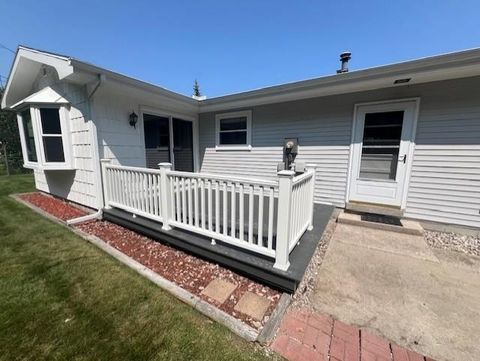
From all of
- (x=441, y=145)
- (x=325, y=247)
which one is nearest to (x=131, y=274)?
(x=325, y=247)

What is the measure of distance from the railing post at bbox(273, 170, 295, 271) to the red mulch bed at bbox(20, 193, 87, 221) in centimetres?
455

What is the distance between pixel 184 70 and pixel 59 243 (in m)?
11.4

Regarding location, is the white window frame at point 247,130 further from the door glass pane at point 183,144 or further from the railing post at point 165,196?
the railing post at point 165,196

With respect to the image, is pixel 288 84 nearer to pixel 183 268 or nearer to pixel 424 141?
pixel 424 141

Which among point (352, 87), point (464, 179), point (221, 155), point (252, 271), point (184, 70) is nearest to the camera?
point (252, 271)

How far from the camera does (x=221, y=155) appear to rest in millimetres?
6363

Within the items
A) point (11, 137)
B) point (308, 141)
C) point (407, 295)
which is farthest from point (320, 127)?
point (11, 137)

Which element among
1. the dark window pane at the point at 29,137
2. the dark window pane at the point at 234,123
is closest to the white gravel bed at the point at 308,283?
the dark window pane at the point at 234,123

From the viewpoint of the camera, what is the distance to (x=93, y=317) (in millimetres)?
1830

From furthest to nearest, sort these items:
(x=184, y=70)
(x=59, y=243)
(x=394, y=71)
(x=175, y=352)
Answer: (x=184, y=70) → (x=394, y=71) → (x=59, y=243) → (x=175, y=352)

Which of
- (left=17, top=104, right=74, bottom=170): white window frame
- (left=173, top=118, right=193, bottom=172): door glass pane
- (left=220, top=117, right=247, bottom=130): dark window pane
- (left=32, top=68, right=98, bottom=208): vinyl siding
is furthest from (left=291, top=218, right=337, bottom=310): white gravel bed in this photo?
(left=17, top=104, right=74, bottom=170): white window frame

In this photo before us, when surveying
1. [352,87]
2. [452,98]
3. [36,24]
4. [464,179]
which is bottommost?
[464,179]

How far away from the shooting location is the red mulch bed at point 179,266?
6.80 ft

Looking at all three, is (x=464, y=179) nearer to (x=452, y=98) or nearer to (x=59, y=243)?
(x=452, y=98)
